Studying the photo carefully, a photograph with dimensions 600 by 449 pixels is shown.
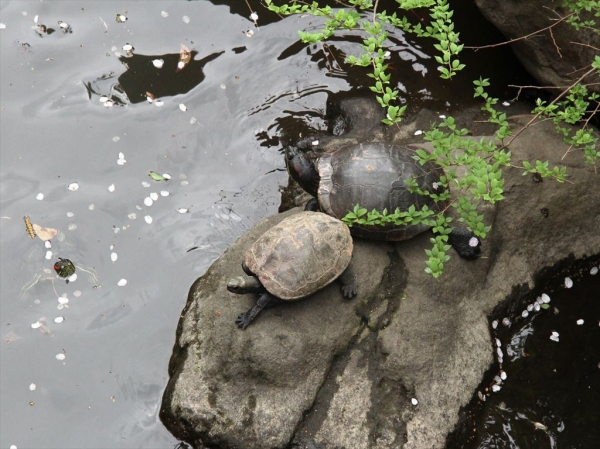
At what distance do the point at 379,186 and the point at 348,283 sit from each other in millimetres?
1020

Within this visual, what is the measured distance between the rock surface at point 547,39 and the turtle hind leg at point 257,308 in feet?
12.9

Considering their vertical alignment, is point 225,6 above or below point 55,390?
above

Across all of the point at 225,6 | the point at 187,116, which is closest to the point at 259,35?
the point at 225,6

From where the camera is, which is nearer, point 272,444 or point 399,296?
point 272,444

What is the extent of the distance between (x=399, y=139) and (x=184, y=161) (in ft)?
8.53

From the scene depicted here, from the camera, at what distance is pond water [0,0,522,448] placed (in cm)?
582

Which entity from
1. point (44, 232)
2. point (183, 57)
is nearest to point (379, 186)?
point (183, 57)

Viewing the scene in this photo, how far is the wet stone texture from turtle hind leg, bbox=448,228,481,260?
0.11 m

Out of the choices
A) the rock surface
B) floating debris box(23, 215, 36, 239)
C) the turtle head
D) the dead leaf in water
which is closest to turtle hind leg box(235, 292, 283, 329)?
the turtle head

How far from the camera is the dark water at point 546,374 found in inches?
216

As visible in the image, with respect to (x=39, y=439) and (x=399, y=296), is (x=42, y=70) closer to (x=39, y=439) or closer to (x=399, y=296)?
(x=39, y=439)

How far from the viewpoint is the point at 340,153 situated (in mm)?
6129

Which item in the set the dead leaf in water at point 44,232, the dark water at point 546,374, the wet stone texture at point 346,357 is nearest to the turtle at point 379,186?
the wet stone texture at point 346,357

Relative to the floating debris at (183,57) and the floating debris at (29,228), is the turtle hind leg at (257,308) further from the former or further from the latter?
the floating debris at (183,57)
